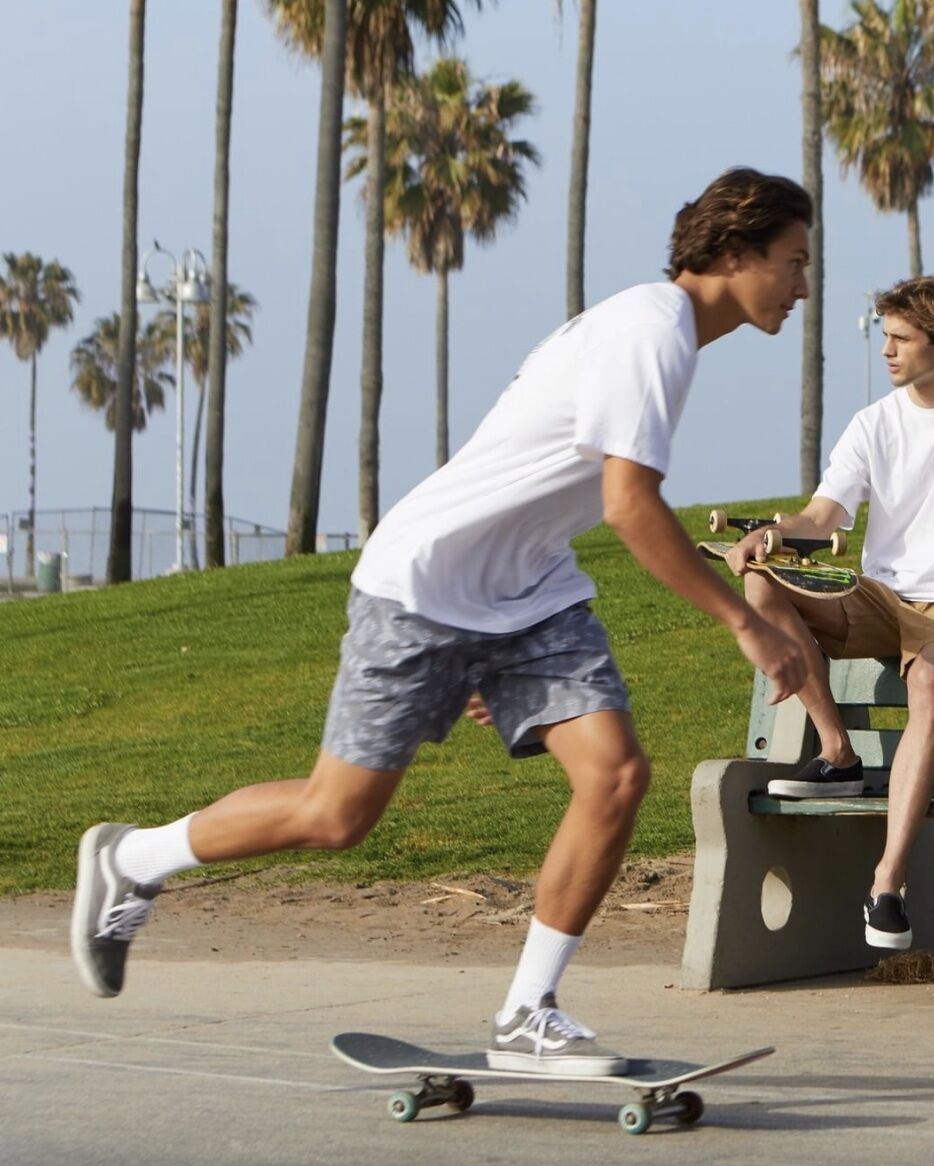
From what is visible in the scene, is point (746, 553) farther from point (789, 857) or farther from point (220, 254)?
point (220, 254)

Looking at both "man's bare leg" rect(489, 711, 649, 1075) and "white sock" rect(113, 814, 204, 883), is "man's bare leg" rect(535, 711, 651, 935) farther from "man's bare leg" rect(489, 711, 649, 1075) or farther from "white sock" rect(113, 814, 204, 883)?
"white sock" rect(113, 814, 204, 883)

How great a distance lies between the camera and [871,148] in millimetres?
48500

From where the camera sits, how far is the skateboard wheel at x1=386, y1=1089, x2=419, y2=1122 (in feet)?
14.0

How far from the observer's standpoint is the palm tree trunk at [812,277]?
28.1m

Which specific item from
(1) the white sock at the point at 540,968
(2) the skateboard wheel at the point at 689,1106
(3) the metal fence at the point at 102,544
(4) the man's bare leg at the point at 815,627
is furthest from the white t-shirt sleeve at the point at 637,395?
(3) the metal fence at the point at 102,544

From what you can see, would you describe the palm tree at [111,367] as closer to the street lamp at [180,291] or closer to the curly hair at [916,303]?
the street lamp at [180,291]

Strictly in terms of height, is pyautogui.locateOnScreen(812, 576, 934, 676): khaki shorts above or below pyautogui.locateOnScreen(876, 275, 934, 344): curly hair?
below

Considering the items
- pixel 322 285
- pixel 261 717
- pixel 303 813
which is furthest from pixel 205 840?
pixel 322 285

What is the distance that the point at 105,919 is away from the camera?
182 inches

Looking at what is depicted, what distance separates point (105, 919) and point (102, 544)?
1510 inches

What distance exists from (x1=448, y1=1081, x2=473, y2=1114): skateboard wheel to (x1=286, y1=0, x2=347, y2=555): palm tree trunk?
23.0 m

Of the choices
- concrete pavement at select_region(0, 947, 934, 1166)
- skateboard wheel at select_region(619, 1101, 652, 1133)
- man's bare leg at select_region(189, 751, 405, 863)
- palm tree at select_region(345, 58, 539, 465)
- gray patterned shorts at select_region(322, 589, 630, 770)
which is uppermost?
palm tree at select_region(345, 58, 539, 465)

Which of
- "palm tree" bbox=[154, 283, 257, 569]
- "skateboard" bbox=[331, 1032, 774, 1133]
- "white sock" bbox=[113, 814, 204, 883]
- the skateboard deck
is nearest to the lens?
"skateboard" bbox=[331, 1032, 774, 1133]

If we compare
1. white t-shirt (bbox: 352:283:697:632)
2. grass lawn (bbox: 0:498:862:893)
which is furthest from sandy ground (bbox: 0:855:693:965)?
white t-shirt (bbox: 352:283:697:632)
